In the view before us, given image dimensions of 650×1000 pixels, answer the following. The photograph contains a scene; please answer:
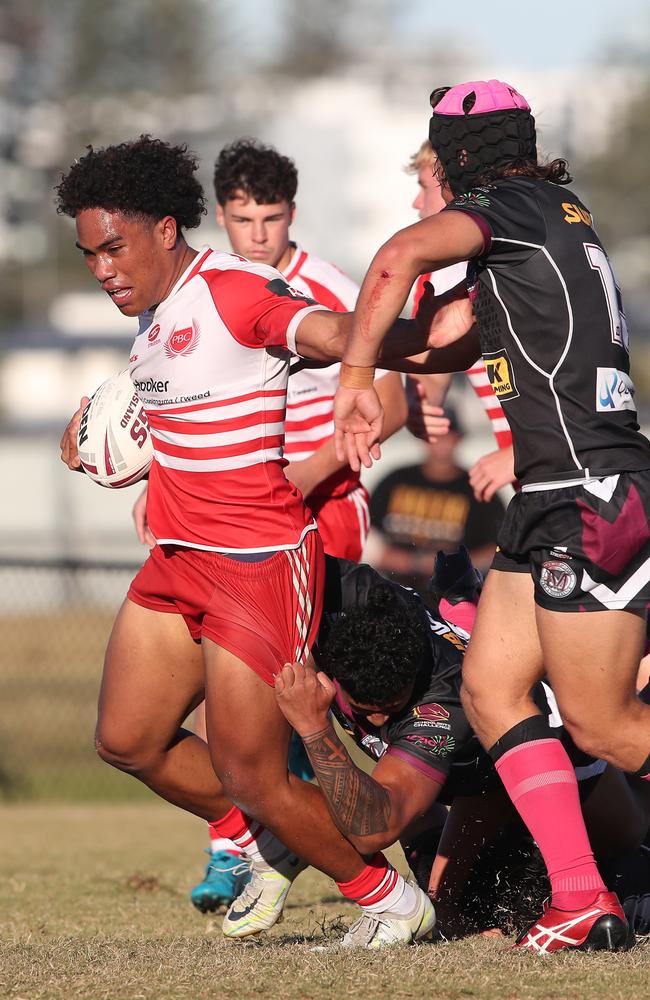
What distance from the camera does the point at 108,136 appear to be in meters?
52.9

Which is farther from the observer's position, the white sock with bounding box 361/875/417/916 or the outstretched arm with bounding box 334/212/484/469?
the white sock with bounding box 361/875/417/916

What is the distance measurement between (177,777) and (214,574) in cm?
79

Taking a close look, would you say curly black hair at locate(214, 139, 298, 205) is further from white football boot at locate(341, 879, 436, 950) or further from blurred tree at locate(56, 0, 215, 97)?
Answer: blurred tree at locate(56, 0, 215, 97)

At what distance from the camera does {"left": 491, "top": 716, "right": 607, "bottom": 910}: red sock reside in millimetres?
4199

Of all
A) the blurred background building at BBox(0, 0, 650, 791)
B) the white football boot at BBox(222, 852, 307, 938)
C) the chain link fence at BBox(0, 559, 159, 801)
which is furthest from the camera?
the blurred background building at BBox(0, 0, 650, 791)

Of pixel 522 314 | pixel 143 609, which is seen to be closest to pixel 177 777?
pixel 143 609

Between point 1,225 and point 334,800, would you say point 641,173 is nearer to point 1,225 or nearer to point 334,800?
point 1,225

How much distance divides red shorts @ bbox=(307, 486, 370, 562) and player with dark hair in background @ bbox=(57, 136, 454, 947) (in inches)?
45.9

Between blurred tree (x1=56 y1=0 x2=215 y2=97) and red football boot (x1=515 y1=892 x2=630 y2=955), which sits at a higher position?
blurred tree (x1=56 y1=0 x2=215 y2=97)

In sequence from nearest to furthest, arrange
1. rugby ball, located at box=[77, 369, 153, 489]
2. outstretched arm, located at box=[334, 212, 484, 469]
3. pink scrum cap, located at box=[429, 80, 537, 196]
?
1. outstretched arm, located at box=[334, 212, 484, 469]
2. pink scrum cap, located at box=[429, 80, 537, 196]
3. rugby ball, located at box=[77, 369, 153, 489]

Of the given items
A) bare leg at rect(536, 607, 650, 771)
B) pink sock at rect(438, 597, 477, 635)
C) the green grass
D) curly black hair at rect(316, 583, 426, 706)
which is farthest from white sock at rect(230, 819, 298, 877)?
the green grass

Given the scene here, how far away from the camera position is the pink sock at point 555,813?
420 cm

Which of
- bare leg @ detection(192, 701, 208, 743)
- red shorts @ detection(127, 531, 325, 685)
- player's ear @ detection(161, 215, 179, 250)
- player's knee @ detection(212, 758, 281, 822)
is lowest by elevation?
bare leg @ detection(192, 701, 208, 743)

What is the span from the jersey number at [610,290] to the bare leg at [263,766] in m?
1.50
